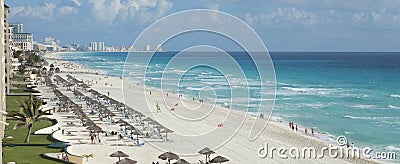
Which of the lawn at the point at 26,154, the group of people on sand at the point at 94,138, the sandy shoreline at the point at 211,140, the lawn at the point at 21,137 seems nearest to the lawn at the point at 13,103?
the sandy shoreline at the point at 211,140

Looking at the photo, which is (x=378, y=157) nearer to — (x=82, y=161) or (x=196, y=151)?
(x=196, y=151)

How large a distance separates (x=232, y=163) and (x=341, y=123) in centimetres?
1860
